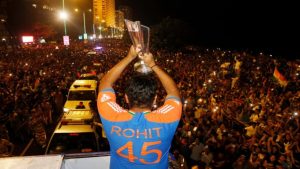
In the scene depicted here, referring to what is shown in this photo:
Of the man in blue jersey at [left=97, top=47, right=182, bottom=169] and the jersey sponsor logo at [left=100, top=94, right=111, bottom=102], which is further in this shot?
the jersey sponsor logo at [left=100, top=94, right=111, bottom=102]

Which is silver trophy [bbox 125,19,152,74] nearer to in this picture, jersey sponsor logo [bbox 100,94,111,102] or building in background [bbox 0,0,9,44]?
jersey sponsor logo [bbox 100,94,111,102]

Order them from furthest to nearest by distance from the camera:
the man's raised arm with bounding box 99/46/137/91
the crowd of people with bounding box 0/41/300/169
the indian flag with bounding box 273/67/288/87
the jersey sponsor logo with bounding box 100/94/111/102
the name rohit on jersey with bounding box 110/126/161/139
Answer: the indian flag with bounding box 273/67/288/87 → the crowd of people with bounding box 0/41/300/169 → the man's raised arm with bounding box 99/46/137/91 → the jersey sponsor logo with bounding box 100/94/111/102 → the name rohit on jersey with bounding box 110/126/161/139

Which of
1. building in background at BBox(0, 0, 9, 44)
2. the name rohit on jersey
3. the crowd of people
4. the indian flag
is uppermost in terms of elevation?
building in background at BBox(0, 0, 9, 44)

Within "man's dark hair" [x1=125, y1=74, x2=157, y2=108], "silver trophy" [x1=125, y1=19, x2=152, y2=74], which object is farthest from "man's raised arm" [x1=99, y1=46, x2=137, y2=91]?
"man's dark hair" [x1=125, y1=74, x2=157, y2=108]

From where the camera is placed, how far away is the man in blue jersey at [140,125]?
2.41 meters

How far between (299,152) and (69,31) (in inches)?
4406

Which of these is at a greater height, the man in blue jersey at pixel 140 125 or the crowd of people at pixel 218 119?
the man in blue jersey at pixel 140 125

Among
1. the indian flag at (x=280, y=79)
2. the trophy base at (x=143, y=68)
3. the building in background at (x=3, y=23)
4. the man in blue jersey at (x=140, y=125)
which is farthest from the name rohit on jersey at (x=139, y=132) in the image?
the building in background at (x=3, y=23)

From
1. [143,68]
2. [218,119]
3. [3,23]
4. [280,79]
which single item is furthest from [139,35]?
[3,23]

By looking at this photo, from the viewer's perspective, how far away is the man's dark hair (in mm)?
2494

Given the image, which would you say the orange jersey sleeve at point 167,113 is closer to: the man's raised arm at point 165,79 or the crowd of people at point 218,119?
the man's raised arm at point 165,79

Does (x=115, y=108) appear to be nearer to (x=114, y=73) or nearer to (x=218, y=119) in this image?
(x=114, y=73)

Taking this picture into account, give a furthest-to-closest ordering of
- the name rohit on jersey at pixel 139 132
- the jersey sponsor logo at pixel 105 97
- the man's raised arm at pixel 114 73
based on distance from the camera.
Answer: the man's raised arm at pixel 114 73 → the jersey sponsor logo at pixel 105 97 → the name rohit on jersey at pixel 139 132

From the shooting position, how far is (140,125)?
2404 mm
